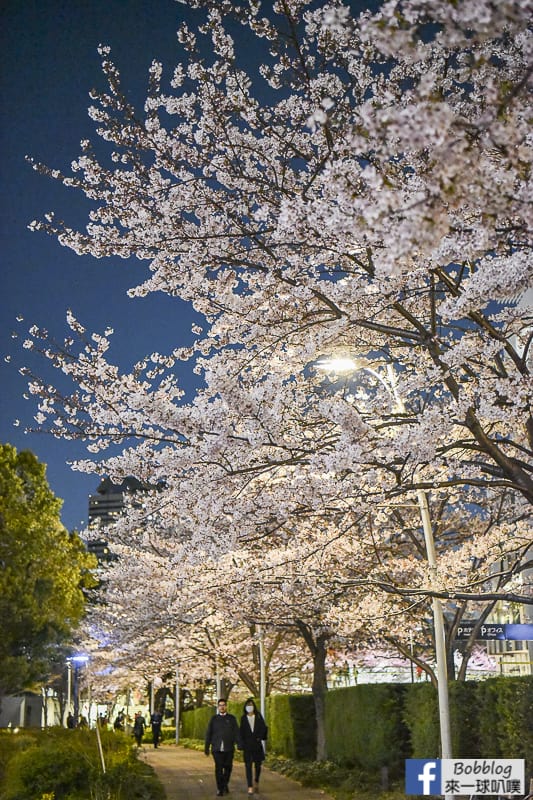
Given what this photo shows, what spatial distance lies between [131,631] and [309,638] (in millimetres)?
6651

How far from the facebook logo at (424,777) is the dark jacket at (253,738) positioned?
8.78m

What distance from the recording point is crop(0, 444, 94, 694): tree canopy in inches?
1084

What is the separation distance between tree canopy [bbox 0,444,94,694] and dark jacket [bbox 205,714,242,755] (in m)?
15.4

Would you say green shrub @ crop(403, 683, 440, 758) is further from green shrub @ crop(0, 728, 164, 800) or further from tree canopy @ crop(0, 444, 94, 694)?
tree canopy @ crop(0, 444, 94, 694)

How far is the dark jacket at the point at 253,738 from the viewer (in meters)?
14.2

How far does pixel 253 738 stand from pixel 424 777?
9.02m

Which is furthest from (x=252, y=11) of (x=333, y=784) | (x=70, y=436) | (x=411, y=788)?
(x=333, y=784)

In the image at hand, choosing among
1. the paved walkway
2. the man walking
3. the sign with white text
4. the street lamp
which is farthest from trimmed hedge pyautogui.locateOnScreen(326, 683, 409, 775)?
the street lamp

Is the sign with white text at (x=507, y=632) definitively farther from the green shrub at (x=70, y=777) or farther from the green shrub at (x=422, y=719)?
the green shrub at (x=70, y=777)

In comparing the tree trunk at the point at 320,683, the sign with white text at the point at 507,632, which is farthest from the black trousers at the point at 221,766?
the sign with white text at the point at 507,632

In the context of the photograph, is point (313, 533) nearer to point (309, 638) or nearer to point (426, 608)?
point (426, 608)

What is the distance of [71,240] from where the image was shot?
8.59 meters

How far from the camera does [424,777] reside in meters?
6.00

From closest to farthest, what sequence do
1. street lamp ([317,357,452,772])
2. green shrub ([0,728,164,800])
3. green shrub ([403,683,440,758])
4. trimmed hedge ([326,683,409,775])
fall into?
1. street lamp ([317,357,452,772])
2. green shrub ([0,728,164,800])
3. green shrub ([403,683,440,758])
4. trimmed hedge ([326,683,409,775])
